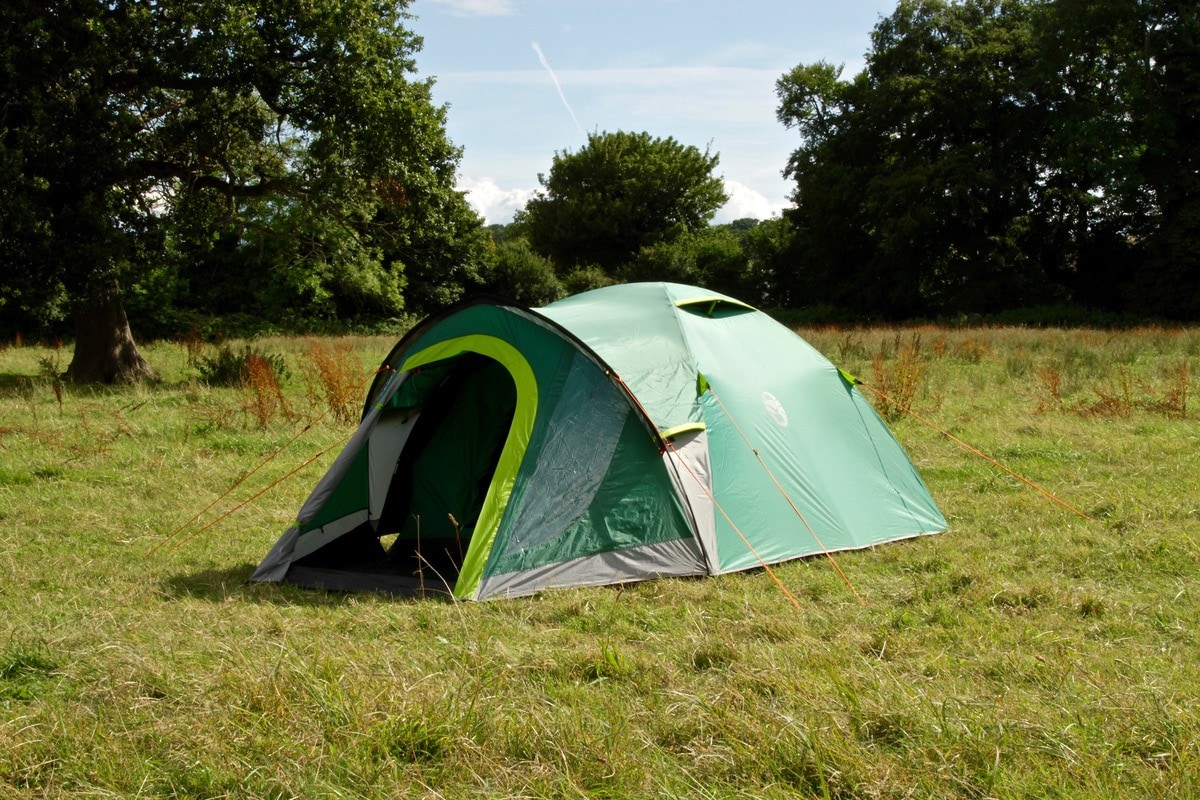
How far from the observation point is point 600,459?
5.57m

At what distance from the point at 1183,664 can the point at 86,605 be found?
17.5 feet

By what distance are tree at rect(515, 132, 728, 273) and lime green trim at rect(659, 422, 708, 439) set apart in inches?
1486

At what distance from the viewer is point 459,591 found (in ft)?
16.9

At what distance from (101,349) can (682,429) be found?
12919 mm

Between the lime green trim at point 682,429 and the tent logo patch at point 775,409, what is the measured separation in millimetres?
592

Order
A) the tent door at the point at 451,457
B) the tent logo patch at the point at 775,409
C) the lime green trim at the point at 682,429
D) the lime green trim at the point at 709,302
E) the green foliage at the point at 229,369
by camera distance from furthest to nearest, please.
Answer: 1. the green foliage at the point at 229,369
2. the tent door at the point at 451,457
3. the lime green trim at the point at 709,302
4. the tent logo patch at the point at 775,409
5. the lime green trim at the point at 682,429

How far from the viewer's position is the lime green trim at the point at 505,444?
5.21m

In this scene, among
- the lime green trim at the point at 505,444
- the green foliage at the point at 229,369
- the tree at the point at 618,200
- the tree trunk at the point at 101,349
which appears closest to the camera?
the lime green trim at the point at 505,444

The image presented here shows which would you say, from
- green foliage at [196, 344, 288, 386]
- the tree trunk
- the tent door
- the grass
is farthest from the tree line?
the tent door

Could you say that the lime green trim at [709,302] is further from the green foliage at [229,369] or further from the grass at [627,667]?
the green foliage at [229,369]

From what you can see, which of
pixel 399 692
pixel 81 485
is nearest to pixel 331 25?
pixel 81 485

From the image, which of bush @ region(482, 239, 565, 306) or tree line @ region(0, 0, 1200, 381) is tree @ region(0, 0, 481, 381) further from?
bush @ region(482, 239, 565, 306)

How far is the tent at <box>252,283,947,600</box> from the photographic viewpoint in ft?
17.9

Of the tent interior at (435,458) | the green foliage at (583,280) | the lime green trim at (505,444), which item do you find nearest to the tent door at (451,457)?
the tent interior at (435,458)
